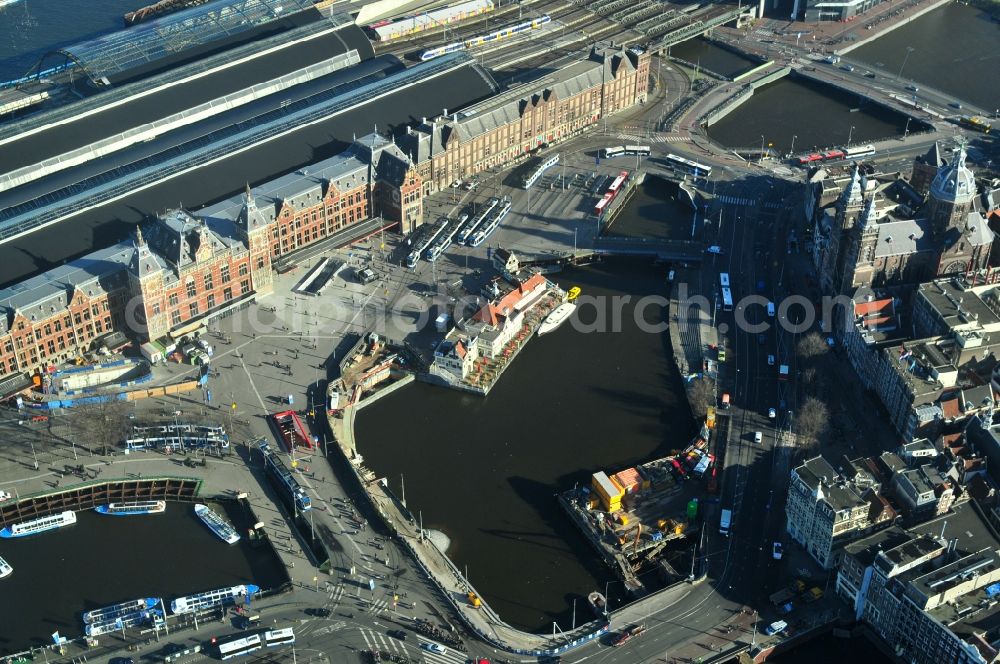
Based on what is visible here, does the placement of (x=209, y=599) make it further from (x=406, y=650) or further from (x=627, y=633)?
(x=627, y=633)

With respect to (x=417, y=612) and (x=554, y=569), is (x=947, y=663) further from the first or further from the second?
(x=417, y=612)

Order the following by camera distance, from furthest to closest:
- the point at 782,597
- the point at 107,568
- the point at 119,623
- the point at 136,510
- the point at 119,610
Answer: the point at 136,510 < the point at 107,568 < the point at 782,597 < the point at 119,610 < the point at 119,623

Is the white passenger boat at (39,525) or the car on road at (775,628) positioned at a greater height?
the white passenger boat at (39,525)

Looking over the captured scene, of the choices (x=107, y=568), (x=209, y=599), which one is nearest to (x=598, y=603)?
(x=209, y=599)

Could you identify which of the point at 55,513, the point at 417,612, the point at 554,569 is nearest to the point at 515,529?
the point at 554,569

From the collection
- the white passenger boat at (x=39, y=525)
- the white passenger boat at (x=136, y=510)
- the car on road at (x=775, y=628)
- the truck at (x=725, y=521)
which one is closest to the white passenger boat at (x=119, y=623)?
the white passenger boat at (x=136, y=510)

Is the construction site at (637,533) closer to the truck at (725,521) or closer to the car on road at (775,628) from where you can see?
the truck at (725,521)

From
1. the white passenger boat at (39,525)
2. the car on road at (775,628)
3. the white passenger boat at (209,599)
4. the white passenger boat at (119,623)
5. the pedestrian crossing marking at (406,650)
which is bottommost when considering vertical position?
the pedestrian crossing marking at (406,650)
